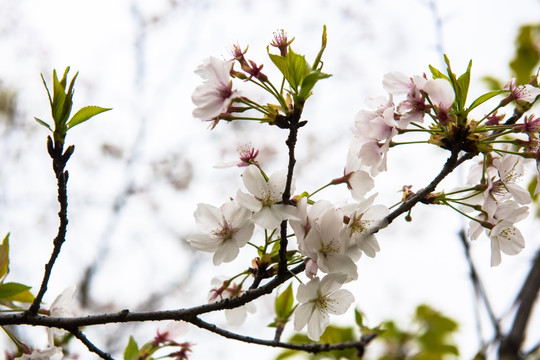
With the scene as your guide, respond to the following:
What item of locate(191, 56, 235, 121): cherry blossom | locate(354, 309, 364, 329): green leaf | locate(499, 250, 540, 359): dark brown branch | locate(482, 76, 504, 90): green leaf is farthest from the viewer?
locate(482, 76, 504, 90): green leaf

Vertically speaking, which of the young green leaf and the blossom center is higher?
the young green leaf

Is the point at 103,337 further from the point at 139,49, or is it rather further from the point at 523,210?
the point at 523,210

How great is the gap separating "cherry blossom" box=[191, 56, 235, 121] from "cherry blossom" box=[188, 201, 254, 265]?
19 centimetres

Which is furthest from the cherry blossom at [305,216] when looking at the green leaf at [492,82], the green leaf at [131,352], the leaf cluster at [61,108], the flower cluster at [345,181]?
the green leaf at [492,82]

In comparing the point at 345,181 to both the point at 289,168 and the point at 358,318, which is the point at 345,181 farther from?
the point at 358,318

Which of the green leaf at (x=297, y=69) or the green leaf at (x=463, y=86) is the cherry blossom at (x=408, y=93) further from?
the green leaf at (x=297, y=69)

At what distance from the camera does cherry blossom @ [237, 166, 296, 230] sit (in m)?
0.92

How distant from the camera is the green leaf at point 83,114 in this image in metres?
0.95

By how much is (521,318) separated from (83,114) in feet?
6.58

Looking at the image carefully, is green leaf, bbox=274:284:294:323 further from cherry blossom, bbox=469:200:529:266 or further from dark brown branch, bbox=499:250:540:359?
dark brown branch, bbox=499:250:540:359

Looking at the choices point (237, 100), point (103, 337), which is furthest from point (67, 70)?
point (103, 337)

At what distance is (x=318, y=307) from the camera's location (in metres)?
1.07

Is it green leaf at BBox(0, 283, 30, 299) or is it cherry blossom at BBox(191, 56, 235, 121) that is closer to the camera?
cherry blossom at BBox(191, 56, 235, 121)

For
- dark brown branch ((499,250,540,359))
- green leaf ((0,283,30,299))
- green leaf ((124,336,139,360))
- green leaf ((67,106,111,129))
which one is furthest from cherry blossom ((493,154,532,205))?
dark brown branch ((499,250,540,359))
